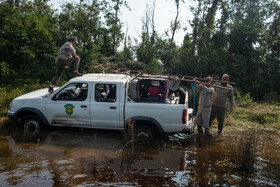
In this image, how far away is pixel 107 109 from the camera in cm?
609

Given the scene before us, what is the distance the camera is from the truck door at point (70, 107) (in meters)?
6.21

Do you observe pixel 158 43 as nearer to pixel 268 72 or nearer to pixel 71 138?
pixel 268 72

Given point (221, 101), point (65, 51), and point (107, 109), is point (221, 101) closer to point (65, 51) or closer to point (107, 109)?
point (107, 109)

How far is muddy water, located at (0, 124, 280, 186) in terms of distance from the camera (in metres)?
4.46

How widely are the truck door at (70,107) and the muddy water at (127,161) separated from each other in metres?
0.53

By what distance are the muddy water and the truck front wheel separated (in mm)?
192

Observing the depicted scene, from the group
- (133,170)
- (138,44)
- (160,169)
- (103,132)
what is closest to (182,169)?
(160,169)

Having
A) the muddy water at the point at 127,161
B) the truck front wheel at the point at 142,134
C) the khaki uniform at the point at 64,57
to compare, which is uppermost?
the khaki uniform at the point at 64,57

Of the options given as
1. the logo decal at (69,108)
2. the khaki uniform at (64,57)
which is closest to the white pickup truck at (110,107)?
the logo decal at (69,108)

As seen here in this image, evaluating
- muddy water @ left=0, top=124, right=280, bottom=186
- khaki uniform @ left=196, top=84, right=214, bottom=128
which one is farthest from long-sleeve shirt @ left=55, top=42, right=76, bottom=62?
khaki uniform @ left=196, top=84, right=214, bottom=128

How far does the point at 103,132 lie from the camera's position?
282 inches

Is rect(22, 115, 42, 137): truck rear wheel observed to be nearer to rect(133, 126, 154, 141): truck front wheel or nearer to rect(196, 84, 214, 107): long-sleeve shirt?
rect(133, 126, 154, 141): truck front wheel

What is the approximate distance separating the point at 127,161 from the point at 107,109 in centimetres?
150

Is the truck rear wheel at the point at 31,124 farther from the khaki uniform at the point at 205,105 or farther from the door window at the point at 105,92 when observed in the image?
the khaki uniform at the point at 205,105
